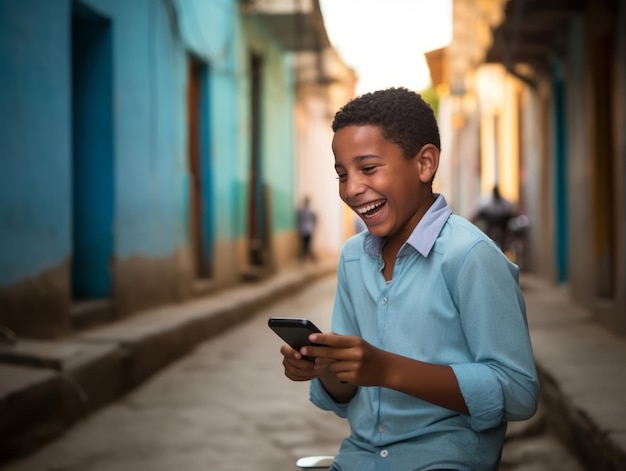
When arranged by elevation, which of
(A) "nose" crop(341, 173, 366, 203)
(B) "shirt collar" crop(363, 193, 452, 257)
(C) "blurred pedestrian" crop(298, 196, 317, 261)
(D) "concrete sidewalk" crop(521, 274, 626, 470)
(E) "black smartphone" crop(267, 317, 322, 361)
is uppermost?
(A) "nose" crop(341, 173, 366, 203)

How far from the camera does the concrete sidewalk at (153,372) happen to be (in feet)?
14.6

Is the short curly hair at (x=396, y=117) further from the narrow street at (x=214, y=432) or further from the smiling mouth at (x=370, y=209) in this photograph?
the narrow street at (x=214, y=432)

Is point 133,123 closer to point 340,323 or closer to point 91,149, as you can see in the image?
point 91,149

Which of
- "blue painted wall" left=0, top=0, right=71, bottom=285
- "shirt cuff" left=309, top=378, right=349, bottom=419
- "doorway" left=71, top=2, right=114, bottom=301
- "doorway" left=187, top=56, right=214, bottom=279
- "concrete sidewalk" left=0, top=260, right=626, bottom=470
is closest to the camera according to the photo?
"shirt cuff" left=309, top=378, right=349, bottom=419

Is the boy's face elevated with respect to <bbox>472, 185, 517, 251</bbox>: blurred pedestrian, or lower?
elevated

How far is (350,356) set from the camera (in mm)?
1782

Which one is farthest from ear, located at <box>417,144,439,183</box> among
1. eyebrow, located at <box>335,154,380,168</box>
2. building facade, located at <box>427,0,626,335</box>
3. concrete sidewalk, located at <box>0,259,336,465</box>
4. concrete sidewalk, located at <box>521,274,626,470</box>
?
building facade, located at <box>427,0,626,335</box>

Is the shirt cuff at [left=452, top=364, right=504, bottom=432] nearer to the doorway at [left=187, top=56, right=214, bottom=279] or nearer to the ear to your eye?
the ear

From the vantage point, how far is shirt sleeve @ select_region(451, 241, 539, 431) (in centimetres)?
190

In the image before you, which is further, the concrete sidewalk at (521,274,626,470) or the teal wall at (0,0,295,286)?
the teal wall at (0,0,295,286)

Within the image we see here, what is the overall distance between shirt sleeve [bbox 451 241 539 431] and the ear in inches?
8.5

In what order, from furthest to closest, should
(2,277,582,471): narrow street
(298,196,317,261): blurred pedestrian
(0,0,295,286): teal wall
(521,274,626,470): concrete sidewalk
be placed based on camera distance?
(298,196,317,261): blurred pedestrian → (0,0,295,286): teal wall → (2,277,582,471): narrow street → (521,274,626,470): concrete sidewalk

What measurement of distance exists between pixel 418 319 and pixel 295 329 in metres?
0.31

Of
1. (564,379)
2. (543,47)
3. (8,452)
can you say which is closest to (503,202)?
(543,47)
